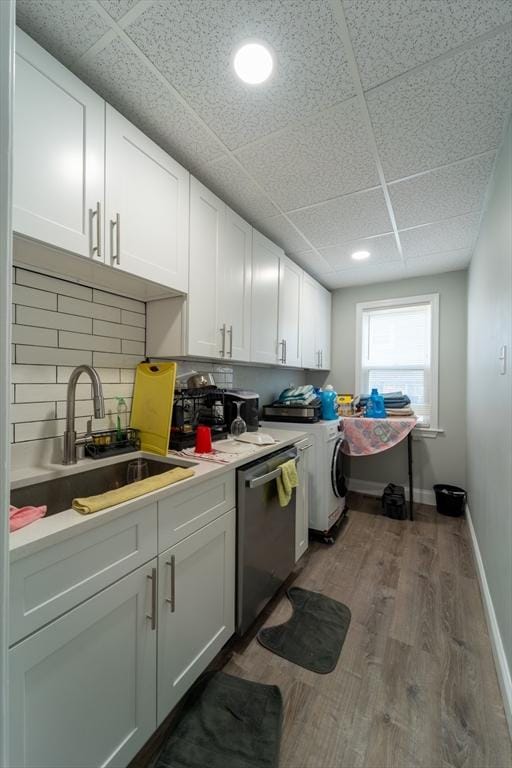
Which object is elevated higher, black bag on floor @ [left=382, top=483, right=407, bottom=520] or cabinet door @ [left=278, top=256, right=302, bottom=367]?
cabinet door @ [left=278, top=256, right=302, bottom=367]

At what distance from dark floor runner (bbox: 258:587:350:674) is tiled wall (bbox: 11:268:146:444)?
4.53 ft

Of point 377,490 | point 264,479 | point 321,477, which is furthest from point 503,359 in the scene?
point 377,490

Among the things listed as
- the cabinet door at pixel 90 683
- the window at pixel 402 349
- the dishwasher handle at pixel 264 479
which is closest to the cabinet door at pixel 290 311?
the window at pixel 402 349

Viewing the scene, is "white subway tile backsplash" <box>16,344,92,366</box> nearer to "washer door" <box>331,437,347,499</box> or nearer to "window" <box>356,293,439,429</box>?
"washer door" <box>331,437,347,499</box>

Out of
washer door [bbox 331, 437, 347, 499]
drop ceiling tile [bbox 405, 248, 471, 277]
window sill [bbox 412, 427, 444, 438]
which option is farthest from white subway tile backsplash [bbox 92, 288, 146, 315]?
window sill [bbox 412, 427, 444, 438]

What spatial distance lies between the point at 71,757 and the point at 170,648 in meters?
0.35

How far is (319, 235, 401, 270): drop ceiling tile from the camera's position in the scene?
102 inches

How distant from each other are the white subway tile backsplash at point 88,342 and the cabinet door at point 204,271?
0.39 metres

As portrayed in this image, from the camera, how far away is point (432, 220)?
7.37 ft

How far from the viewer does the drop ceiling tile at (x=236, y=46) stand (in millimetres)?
984

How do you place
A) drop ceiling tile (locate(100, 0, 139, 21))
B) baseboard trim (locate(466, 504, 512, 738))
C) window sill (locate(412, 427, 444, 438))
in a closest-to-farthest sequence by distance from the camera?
1. drop ceiling tile (locate(100, 0, 139, 21))
2. baseboard trim (locate(466, 504, 512, 738))
3. window sill (locate(412, 427, 444, 438))

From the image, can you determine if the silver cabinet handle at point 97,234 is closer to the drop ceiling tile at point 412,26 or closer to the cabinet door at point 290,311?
the drop ceiling tile at point 412,26

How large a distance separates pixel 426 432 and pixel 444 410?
0.29m

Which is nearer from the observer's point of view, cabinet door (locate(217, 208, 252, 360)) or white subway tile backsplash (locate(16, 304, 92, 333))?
white subway tile backsplash (locate(16, 304, 92, 333))
